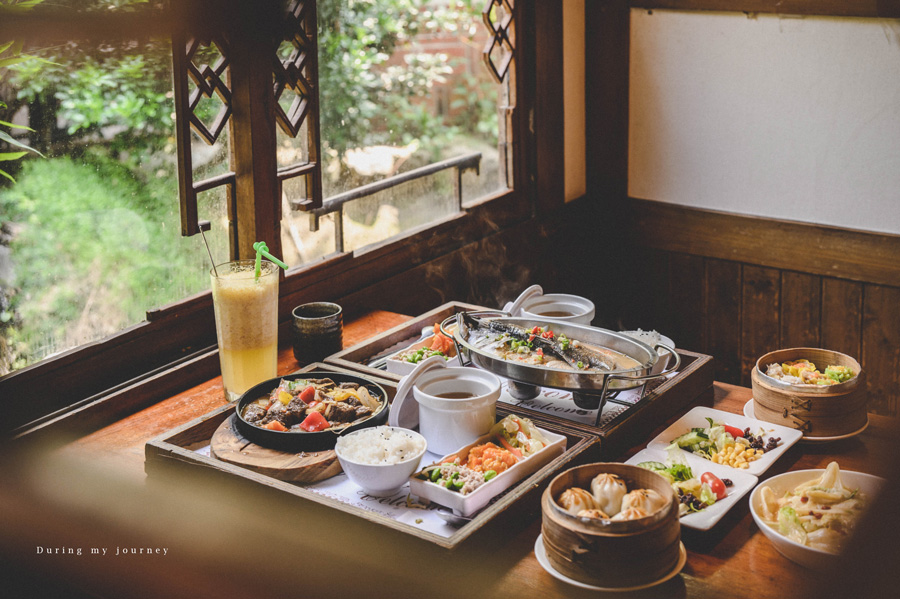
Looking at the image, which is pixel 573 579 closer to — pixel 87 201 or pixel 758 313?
pixel 87 201

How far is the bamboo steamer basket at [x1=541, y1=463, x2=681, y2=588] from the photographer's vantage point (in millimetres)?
1424

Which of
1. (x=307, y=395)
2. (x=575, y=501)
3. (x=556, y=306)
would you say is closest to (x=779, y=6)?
(x=556, y=306)

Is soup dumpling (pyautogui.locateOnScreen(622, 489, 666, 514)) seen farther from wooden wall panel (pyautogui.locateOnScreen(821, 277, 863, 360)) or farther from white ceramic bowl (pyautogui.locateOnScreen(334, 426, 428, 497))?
wooden wall panel (pyautogui.locateOnScreen(821, 277, 863, 360))

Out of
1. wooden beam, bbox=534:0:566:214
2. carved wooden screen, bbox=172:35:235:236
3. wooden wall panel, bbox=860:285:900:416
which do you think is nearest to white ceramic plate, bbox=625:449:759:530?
carved wooden screen, bbox=172:35:235:236

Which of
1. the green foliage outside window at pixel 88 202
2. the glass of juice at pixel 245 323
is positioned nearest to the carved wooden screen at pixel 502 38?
the green foliage outside window at pixel 88 202

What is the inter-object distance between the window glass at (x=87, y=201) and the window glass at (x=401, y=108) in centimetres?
57

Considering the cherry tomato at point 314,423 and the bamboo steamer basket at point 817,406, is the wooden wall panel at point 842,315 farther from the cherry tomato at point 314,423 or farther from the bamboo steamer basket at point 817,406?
the cherry tomato at point 314,423

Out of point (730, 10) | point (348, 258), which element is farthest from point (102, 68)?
point (730, 10)

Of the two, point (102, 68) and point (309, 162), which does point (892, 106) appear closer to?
A: point (309, 162)

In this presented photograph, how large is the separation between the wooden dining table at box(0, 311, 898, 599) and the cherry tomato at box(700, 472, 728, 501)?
0.14 ft

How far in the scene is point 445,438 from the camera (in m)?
1.95

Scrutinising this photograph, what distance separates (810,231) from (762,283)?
0.33 m

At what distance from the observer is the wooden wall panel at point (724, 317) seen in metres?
4.00

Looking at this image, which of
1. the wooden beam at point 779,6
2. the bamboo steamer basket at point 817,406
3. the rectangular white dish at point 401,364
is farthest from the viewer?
the wooden beam at point 779,6
